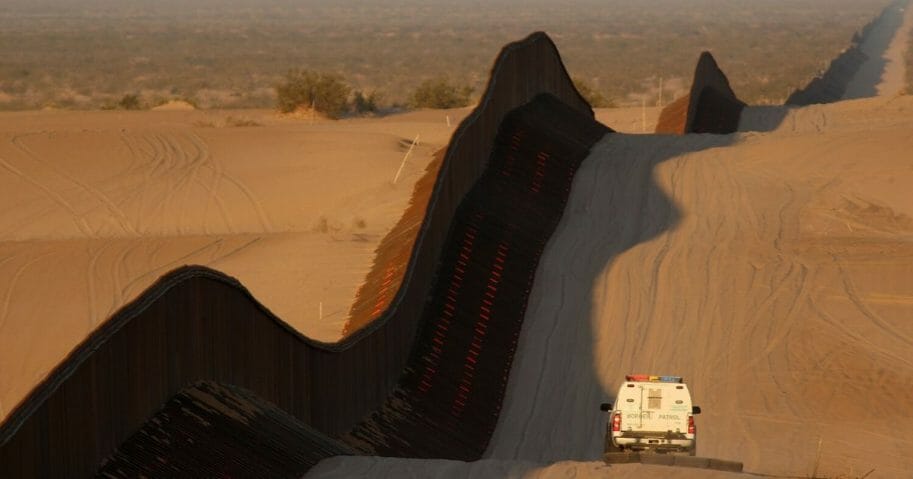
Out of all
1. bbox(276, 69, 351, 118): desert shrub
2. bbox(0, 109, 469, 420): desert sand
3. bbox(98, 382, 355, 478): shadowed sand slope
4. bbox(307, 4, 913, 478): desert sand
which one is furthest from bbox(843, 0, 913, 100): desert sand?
bbox(98, 382, 355, 478): shadowed sand slope

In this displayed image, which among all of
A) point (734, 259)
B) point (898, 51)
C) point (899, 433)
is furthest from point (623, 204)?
point (898, 51)

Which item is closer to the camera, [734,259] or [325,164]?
[734,259]

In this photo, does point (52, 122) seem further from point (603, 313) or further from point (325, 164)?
point (603, 313)

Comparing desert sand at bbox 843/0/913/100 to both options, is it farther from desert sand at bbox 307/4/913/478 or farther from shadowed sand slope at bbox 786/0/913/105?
desert sand at bbox 307/4/913/478

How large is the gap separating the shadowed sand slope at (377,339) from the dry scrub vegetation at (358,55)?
34.0 metres

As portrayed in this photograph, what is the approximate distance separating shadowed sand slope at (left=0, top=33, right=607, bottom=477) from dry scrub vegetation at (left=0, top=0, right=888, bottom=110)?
111 ft

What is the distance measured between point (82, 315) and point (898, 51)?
286 feet

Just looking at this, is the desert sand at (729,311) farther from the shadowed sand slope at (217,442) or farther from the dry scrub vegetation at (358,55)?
the dry scrub vegetation at (358,55)

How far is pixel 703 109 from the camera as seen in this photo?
48.4m

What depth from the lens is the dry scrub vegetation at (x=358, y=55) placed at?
87312 millimetres

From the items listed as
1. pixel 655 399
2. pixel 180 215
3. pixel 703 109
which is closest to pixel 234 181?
pixel 180 215

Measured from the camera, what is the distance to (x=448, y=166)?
90.7ft

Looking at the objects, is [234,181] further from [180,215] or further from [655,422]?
[655,422]

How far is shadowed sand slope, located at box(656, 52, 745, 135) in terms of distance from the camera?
151 ft
